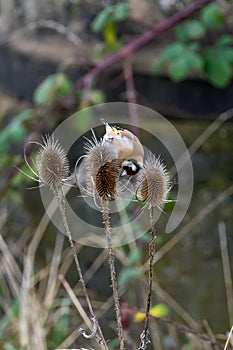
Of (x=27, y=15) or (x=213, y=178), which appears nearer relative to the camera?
(x=213, y=178)

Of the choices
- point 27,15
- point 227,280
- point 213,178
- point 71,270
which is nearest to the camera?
point 227,280

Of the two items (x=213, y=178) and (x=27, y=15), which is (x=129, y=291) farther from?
(x=27, y=15)

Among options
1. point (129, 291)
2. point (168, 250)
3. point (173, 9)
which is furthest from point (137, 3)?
point (129, 291)

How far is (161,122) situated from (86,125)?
0.21 meters

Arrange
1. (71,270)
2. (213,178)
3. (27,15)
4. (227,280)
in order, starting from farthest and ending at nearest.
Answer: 1. (27,15)
2. (213,178)
3. (71,270)
4. (227,280)

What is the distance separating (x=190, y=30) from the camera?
1508 millimetres

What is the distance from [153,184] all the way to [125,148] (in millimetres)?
37

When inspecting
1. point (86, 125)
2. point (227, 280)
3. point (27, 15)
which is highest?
point (27, 15)

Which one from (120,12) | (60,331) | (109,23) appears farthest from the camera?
(109,23)

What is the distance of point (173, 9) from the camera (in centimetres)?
170

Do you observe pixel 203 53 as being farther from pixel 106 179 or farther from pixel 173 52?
pixel 106 179

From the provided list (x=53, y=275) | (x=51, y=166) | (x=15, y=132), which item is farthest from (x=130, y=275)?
(x=51, y=166)

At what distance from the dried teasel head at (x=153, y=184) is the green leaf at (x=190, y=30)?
1032mm

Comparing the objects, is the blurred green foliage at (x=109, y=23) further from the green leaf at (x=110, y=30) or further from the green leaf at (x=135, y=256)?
the green leaf at (x=135, y=256)
